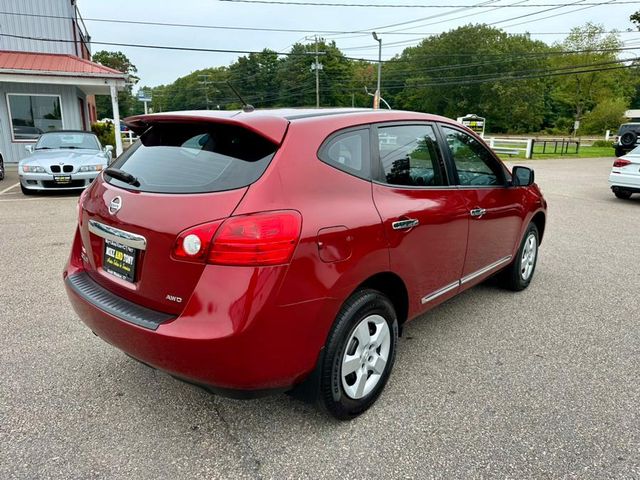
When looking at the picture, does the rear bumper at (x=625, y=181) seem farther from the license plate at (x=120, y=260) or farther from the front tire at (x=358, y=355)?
the license plate at (x=120, y=260)

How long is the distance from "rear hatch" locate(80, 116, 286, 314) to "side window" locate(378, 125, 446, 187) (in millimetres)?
779

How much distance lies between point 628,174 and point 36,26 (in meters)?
19.2

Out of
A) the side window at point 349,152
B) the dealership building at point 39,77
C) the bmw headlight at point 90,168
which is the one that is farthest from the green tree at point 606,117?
the side window at point 349,152

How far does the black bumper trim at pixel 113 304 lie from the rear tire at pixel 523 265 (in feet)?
11.4

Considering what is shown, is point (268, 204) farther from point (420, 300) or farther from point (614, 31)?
point (614, 31)

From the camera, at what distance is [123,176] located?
101 inches

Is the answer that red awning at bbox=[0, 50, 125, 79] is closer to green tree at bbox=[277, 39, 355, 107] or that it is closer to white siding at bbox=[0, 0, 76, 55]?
white siding at bbox=[0, 0, 76, 55]

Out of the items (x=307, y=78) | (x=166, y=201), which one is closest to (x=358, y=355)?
(x=166, y=201)

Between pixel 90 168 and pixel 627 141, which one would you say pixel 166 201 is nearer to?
pixel 90 168

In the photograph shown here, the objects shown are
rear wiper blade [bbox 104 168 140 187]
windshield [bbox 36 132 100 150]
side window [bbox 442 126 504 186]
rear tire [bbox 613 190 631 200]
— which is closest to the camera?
rear wiper blade [bbox 104 168 140 187]

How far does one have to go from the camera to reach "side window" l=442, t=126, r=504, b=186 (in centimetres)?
350

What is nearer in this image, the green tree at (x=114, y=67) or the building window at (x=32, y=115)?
the building window at (x=32, y=115)

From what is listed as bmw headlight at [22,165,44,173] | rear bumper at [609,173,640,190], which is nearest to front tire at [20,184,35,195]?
bmw headlight at [22,165,44,173]

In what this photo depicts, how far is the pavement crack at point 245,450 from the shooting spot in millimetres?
2266
